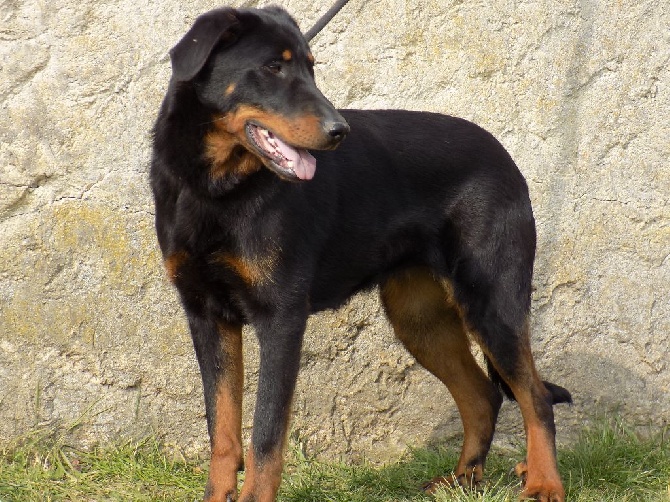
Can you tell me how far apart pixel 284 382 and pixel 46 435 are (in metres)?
1.82

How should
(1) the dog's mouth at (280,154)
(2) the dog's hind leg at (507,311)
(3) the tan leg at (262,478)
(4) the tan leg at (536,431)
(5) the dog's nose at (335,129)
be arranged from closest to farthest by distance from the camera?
1. (5) the dog's nose at (335,129)
2. (1) the dog's mouth at (280,154)
3. (3) the tan leg at (262,478)
4. (4) the tan leg at (536,431)
5. (2) the dog's hind leg at (507,311)

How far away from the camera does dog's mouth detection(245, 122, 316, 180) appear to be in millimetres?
3904

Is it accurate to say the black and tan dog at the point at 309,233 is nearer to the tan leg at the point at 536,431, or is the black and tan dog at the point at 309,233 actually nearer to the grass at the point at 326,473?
the tan leg at the point at 536,431

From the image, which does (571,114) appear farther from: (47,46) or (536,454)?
(47,46)

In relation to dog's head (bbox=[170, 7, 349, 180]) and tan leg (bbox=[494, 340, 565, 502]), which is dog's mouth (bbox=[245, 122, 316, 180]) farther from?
tan leg (bbox=[494, 340, 565, 502])

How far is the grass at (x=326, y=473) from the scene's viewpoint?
4.80 meters

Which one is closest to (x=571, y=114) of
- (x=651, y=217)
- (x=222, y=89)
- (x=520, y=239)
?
(x=651, y=217)

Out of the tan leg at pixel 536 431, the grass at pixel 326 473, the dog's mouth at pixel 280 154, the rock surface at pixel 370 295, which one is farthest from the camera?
the rock surface at pixel 370 295

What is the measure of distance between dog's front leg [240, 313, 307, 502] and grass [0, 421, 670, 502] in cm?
71

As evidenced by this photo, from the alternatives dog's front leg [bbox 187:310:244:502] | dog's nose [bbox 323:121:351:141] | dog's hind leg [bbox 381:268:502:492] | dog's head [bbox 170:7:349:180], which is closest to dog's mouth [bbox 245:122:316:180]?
dog's head [bbox 170:7:349:180]

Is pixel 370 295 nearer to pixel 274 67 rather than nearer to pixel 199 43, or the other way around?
pixel 274 67

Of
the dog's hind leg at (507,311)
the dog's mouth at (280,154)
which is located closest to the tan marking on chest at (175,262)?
the dog's mouth at (280,154)

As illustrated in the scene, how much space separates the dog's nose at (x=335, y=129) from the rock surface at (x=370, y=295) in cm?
166

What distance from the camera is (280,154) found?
3.91m
